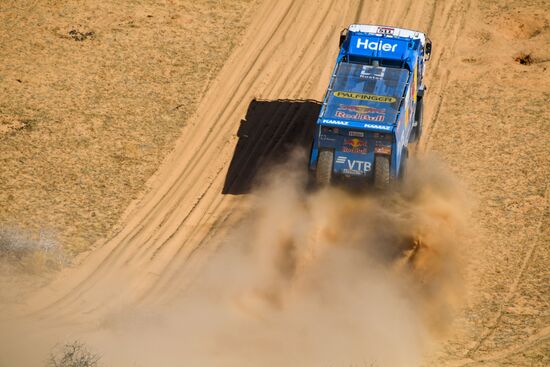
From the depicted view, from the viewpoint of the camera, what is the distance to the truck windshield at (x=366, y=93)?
61.4ft

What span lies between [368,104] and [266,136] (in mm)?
4377

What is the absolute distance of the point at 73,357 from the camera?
48.5 feet

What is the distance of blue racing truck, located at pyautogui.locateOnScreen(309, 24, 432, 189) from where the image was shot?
727 inches

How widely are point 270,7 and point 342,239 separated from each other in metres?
11.3

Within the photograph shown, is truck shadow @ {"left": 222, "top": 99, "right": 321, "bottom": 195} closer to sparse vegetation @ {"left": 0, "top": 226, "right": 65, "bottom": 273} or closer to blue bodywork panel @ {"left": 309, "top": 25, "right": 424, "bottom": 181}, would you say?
blue bodywork panel @ {"left": 309, "top": 25, "right": 424, "bottom": 181}

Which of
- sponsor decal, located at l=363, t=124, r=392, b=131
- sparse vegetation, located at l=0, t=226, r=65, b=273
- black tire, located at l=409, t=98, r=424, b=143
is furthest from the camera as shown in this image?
black tire, located at l=409, t=98, r=424, b=143

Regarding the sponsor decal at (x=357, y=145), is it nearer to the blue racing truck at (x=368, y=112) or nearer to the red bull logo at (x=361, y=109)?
the blue racing truck at (x=368, y=112)

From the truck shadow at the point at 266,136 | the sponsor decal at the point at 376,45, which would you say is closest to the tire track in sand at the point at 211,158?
the truck shadow at the point at 266,136

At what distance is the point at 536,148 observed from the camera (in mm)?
22156

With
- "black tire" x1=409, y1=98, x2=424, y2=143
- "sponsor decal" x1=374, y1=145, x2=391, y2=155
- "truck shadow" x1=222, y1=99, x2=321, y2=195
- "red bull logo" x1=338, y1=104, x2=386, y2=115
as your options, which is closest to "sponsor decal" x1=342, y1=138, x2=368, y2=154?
"sponsor decal" x1=374, y1=145, x2=391, y2=155

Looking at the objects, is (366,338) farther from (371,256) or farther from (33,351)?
(33,351)

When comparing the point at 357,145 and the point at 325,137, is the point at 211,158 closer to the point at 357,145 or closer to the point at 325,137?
the point at 325,137

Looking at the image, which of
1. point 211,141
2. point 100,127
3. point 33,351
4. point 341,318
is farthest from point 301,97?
point 33,351

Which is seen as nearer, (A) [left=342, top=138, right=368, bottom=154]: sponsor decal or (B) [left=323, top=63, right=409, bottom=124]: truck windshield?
(A) [left=342, top=138, right=368, bottom=154]: sponsor decal
